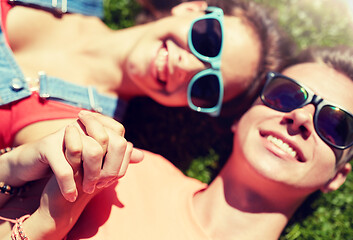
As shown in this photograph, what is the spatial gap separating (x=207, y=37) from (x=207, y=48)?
3.1 inches

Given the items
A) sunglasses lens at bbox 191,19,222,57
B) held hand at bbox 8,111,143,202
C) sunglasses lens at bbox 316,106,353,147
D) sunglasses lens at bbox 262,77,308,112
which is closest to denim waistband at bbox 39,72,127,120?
held hand at bbox 8,111,143,202

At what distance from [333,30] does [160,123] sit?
2074mm

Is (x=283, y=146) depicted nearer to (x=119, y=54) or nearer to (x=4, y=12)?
(x=119, y=54)

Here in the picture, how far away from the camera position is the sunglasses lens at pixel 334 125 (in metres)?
2.24

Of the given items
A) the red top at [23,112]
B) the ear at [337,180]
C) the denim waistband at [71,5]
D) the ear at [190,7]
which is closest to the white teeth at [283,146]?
the ear at [337,180]

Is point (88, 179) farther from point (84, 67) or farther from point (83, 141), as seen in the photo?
point (84, 67)

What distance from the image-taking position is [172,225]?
86.9 inches

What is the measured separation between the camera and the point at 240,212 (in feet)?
7.86

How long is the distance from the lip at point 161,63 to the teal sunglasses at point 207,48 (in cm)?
19

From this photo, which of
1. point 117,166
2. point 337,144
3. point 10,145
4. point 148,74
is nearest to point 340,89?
point 337,144

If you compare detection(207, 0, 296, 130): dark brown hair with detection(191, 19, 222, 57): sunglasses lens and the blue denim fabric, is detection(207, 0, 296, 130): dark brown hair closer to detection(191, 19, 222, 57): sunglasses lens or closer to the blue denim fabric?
detection(191, 19, 222, 57): sunglasses lens

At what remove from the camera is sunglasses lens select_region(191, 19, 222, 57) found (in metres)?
2.37

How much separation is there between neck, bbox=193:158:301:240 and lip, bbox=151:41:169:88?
93 centimetres

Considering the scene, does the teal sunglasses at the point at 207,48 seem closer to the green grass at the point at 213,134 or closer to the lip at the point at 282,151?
the lip at the point at 282,151
